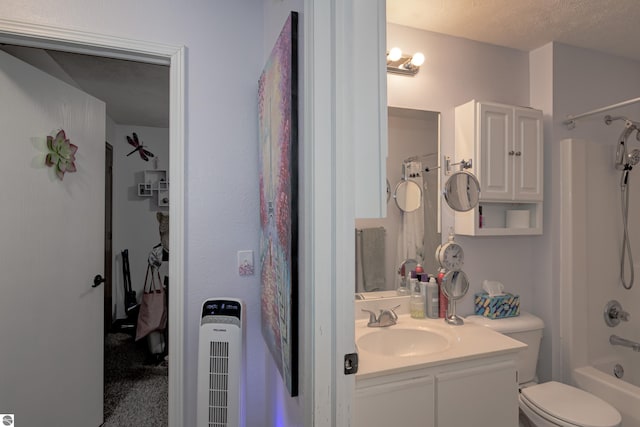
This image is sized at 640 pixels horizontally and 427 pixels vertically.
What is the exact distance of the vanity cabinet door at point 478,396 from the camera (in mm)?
1270

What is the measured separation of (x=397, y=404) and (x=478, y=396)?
1.23ft

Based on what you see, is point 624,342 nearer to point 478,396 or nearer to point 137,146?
point 478,396

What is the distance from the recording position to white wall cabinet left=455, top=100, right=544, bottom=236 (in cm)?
186

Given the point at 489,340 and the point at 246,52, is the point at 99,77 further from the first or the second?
the point at 489,340

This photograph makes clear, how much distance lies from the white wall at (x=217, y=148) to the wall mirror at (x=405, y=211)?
65cm

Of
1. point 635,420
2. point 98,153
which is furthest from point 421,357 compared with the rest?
point 98,153

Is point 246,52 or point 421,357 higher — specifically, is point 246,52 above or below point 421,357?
above

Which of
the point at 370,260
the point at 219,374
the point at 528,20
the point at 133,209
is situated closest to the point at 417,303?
the point at 370,260

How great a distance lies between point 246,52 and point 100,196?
130cm

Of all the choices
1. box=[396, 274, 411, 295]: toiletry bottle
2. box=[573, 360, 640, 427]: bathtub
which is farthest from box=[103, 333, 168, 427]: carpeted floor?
box=[573, 360, 640, 427]: bathtub

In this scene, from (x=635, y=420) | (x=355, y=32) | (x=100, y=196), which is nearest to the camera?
(x=355, y=32)

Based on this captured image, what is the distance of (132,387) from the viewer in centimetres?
250

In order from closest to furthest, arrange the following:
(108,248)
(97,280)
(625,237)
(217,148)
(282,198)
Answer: (282,198) → (217,148) → (97,280) → (625,237) → (108,248)

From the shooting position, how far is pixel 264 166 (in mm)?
1331
